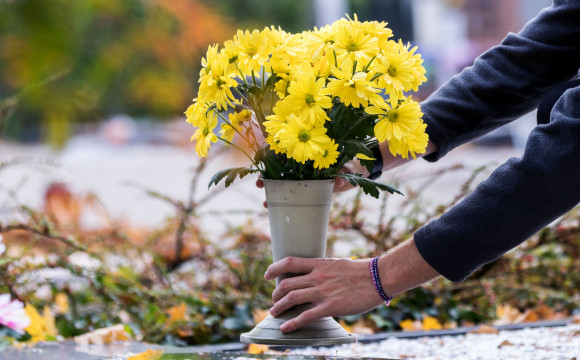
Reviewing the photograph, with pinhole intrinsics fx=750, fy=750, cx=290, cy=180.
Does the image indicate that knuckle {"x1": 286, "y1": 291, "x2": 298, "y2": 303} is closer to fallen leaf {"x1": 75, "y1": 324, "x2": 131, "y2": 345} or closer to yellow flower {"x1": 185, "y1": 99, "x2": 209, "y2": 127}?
yellow flower {"x1": 185, "y1": 99, "x2": 209, "y2": 127}

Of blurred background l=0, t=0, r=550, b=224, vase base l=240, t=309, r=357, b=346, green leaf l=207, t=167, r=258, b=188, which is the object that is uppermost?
blurred background l=0, t=0, r=550, b=224

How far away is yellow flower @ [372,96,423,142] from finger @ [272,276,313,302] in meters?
0.32

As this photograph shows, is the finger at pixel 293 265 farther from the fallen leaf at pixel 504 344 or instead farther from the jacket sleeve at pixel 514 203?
the fallen leaf at pixel 504 344

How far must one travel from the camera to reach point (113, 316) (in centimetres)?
244

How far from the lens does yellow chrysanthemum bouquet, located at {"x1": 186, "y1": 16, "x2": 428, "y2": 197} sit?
1.44m

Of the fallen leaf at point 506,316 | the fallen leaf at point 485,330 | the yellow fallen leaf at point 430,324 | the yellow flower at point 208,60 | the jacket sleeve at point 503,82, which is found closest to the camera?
the yellow flower at point 208,60

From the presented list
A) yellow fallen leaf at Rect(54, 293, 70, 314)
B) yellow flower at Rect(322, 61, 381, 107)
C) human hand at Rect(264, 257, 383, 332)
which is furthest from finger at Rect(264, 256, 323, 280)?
yellow fallen leaf at Rect(54, 293, 70, 314)

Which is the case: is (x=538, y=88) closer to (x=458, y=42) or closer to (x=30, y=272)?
(x=30, y=272)

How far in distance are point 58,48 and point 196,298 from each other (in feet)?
4.14

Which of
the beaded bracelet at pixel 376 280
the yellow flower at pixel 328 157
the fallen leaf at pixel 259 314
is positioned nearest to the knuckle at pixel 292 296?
the beaded bracelet at pixel 376 280

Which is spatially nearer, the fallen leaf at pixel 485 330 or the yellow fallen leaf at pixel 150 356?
the yellow fallen leaf at pixel 150 356

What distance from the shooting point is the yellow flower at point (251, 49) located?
150 cm

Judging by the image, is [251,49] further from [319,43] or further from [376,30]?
[376,30]

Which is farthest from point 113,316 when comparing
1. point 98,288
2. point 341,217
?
point 341,217
